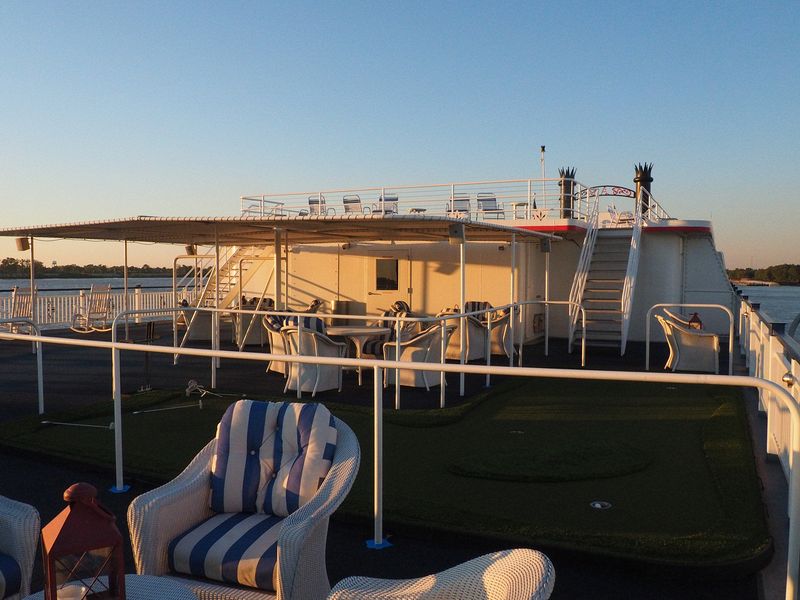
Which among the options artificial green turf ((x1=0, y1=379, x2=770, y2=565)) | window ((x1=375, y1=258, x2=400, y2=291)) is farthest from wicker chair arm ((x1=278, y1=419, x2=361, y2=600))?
window ((x1=375, y1=258, x2=400, y2=291))

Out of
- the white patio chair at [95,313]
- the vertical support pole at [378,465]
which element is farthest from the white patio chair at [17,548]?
the white patio chair at [95,313]

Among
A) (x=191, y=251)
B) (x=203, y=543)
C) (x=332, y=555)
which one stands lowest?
(x=332, y=555)

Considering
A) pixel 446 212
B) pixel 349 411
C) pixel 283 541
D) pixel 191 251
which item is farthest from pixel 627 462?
pixel 191 251

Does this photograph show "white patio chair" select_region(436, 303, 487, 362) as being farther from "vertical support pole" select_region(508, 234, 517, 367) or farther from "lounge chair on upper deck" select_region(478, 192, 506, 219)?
A: "lounge chair on upper deck" select_region(478, 192, 506, 219)

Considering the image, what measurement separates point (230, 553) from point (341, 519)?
1606 millimetres

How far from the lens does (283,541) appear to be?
296 cm

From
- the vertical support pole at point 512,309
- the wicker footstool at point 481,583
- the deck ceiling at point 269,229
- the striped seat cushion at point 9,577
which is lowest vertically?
the striped seat cushion at point 9,577

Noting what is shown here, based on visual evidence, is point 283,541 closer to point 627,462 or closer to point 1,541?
point 1,541

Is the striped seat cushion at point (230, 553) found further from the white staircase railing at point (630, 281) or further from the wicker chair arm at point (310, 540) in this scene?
the white staircase railing at point (630, 281)

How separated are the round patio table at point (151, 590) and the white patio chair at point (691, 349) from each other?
30.6ft

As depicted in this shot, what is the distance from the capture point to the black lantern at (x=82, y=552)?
7.40 feet

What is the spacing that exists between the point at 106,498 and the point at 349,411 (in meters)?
3.11

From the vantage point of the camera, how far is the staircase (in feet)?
45.5

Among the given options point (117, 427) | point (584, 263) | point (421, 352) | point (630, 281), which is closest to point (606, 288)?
point (584, 263)
